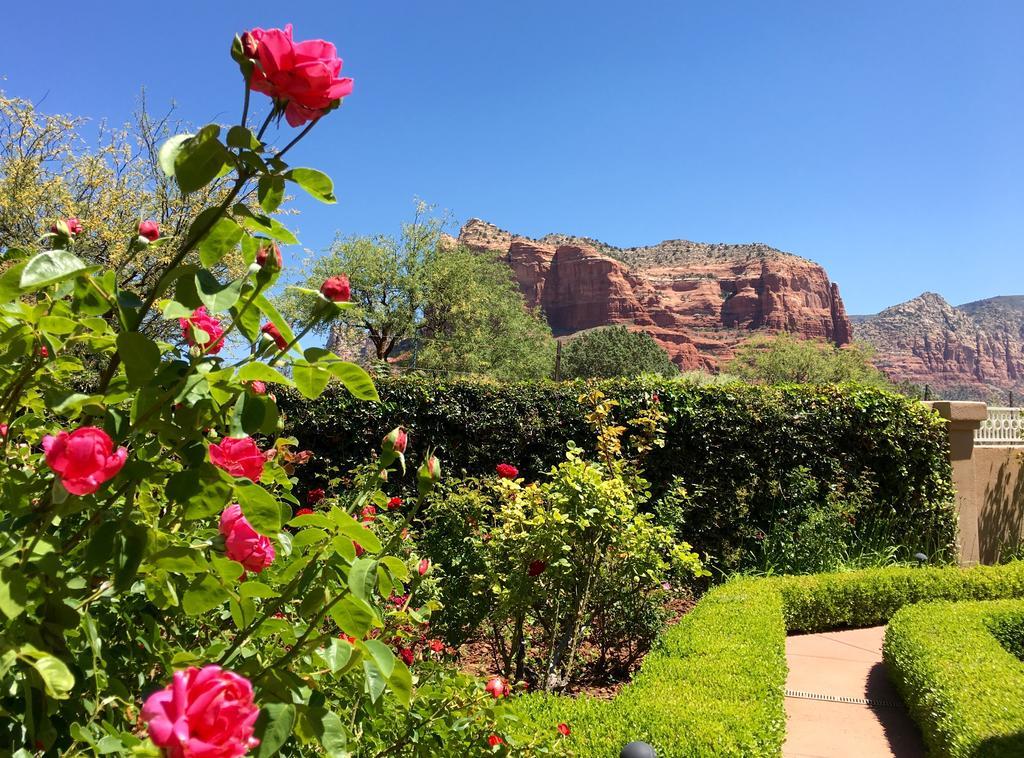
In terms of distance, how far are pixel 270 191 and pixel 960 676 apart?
4.87 m

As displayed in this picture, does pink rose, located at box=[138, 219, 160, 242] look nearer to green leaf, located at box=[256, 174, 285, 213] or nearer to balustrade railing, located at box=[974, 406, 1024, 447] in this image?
green leaf, located at box=[256, 174, 285, 213]

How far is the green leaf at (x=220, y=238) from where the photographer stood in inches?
38.7

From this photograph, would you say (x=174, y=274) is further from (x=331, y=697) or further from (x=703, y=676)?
(x=703, y=676)

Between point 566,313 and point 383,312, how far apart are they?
7309cm

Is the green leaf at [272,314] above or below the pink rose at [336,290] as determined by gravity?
below

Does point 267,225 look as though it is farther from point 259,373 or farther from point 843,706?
point 843,706

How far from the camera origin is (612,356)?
42.6 metres

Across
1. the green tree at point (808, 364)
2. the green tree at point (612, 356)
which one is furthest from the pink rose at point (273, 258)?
the green tree at point (808, 364)

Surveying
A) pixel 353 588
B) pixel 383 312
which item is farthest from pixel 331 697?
pixel 383 312

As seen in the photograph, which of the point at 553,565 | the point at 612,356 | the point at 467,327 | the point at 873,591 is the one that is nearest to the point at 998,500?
the point at 873,591

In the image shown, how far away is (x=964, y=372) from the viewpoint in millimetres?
109562

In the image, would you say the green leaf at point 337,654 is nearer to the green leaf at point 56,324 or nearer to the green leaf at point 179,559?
the green leaf at point 179,559

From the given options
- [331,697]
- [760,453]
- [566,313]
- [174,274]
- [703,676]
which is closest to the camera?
[174,274]

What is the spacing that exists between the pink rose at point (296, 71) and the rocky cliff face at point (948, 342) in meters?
115
